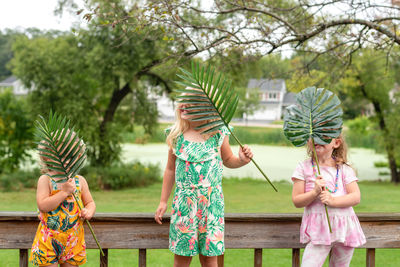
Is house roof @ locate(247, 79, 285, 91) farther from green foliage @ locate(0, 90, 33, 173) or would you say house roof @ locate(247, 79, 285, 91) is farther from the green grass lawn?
green foliage @ locate(0, 90, 33, 173)

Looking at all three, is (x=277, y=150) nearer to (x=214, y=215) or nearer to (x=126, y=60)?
(x=126, y=60)

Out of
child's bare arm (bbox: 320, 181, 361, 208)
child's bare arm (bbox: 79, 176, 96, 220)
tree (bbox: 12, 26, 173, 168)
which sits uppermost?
tree (bbox: 12, 26, 173, 168)

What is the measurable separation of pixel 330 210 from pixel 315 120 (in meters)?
0.47

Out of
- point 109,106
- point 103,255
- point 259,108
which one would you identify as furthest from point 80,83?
point 259,108

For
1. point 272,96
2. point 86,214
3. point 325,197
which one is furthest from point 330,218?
point 272,96

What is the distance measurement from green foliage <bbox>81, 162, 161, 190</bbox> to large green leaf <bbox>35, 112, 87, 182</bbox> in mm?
13325

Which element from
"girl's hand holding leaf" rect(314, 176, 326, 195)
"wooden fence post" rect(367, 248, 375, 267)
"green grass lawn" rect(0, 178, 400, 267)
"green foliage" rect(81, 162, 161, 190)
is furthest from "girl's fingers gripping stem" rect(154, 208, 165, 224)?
"green foliage" rect(81, 162, 161, 190)

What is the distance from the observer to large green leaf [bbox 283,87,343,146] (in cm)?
220

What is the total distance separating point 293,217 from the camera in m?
2.50

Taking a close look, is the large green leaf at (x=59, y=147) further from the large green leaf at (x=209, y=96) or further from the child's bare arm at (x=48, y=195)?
the large green leaf at (x=209, y=96)

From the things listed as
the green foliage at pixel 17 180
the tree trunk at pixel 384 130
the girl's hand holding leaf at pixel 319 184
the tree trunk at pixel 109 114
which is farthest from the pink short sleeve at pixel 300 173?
the tree trunk at pixel 384 130

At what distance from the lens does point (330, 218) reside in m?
2.29

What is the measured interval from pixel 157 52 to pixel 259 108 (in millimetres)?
37301

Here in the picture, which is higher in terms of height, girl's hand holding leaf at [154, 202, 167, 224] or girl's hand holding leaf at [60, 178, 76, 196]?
girl's hand holding leaf at [60, 178, 76, 196]
